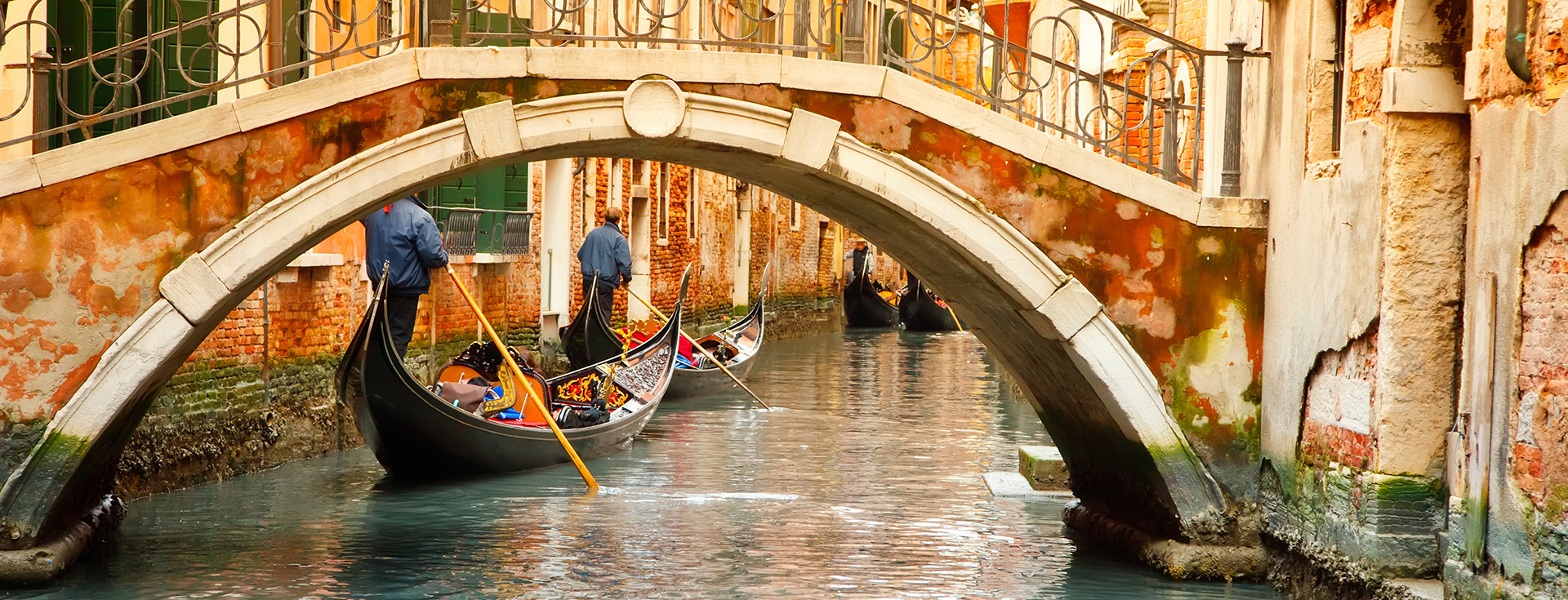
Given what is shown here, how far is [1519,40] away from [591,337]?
26.7ft

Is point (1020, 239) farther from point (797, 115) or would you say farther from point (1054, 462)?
point (1054, 462)

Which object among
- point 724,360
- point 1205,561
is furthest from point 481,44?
point 724,360

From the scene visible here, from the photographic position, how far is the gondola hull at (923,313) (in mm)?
22234

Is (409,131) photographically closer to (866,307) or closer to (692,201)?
(692,201)

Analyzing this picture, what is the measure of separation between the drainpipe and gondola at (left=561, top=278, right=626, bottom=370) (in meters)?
7.90

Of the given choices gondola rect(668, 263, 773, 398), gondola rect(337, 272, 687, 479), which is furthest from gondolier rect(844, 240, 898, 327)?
gondola rect(337, 272, 687, 479)

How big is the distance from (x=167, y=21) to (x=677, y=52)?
Answer: 3.18 m

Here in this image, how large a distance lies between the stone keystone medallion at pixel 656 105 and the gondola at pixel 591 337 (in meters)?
6.13

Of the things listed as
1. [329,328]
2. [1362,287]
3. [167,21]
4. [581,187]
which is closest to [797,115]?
[1362,287]

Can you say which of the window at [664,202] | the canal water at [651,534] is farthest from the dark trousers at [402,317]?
the window at [664,202]

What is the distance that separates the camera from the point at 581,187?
512 inches

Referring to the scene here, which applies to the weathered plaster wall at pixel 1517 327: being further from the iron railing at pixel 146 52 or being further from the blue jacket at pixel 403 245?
the blue jacket at pixel 403 245

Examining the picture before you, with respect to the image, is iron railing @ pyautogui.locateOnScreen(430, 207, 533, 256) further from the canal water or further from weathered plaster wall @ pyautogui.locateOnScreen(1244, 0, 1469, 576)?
weathered plaster wall @ pyautogui.locateOnScreen(1244, 0, 1469, 576)

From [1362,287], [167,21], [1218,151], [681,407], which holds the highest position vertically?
[167,21]
